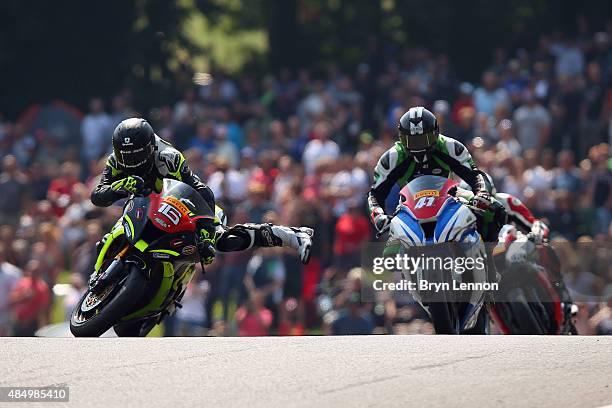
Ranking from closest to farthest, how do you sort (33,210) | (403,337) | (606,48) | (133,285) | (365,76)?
1. (403,337)
2. (133,285)
3. (33,210)
4. (606,48)
5. (365,76)

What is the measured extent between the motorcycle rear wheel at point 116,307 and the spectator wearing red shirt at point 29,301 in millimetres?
5486

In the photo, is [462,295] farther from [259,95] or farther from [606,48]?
[259,95]

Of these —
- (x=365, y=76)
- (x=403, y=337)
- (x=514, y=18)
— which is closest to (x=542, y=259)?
(x=403, y=337)

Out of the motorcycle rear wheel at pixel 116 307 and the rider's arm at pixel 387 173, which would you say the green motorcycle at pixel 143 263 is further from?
the rider's arm at pixel 387 173

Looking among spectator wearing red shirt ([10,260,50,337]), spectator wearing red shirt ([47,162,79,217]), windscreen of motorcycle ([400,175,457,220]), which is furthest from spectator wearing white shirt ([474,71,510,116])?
windscreen of motorcycle ([400,175,457,220])

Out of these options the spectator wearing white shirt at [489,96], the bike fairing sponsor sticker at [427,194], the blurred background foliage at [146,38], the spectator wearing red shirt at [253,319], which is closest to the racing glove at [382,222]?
the bike fairing sponsor sticker at [427,194]

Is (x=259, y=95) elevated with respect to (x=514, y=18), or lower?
lower

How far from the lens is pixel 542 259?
36.9 feet

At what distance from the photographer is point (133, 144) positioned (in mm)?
10000

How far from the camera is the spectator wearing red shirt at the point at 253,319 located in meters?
14.7

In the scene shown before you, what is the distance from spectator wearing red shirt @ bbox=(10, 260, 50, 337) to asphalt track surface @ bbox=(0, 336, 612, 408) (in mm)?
6310

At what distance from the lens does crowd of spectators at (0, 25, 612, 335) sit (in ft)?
49.7

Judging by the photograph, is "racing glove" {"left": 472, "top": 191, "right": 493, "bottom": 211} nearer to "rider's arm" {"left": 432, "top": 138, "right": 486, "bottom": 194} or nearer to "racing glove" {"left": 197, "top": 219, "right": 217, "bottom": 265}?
"rider's arm" {"left": 432, "top": 138, "right": 486, "bottom": 194}

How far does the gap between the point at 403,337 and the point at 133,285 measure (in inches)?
76.5
